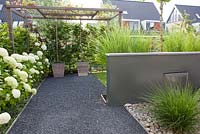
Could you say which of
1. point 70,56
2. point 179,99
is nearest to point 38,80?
point 70,56

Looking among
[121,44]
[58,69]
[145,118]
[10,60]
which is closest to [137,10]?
[58,69]

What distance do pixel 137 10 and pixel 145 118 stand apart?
1932 cm

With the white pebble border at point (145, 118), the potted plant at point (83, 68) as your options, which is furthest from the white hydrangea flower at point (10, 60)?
the potted plant at point (83, 68)

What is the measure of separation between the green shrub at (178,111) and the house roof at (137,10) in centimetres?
1776

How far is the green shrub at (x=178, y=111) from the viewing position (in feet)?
9.16

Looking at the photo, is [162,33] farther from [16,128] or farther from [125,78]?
[16,128]

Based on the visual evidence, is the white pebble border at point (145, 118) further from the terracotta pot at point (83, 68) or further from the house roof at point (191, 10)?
the house roof at point (191, 10)

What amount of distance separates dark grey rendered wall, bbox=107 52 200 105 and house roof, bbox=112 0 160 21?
16534mm

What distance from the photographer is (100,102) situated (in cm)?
406

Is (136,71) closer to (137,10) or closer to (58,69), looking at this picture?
(58,69)

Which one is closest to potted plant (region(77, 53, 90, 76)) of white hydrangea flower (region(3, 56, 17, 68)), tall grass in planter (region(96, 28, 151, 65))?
tall grass in planter (region(96, 28, 151, 65))

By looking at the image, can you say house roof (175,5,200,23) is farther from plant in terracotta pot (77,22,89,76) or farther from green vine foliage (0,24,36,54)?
green vine foliage (0,24,36,54)

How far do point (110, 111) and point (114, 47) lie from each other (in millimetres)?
1223

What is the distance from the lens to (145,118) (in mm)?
3314
